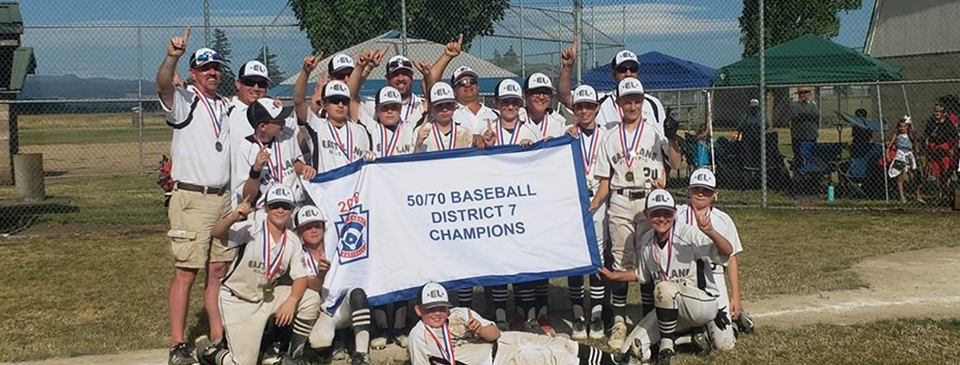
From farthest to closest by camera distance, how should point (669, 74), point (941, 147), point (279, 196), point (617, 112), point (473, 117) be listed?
point (669, 74) < point (941, 147) < point (617, 112) < point (473, 117) < point (279, 196)

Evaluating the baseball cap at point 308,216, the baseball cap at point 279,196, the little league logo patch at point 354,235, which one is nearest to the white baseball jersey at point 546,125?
the little league logo patch at point 354,235

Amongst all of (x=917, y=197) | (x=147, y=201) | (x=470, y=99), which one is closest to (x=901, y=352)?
(x=470, y=99)

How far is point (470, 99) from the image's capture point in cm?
691

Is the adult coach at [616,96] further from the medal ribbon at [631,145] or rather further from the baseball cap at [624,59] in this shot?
the medal ribbon at [631,145]

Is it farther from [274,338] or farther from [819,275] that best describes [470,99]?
[819,275]

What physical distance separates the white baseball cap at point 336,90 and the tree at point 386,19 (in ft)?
26.3

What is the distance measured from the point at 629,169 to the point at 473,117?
1.27m

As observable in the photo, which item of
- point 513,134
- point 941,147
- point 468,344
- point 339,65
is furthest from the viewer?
point 941,147

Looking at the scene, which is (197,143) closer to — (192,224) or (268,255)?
(192,224)

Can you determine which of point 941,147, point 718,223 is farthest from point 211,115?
point 941,147

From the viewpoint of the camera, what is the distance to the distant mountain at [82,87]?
16891mm

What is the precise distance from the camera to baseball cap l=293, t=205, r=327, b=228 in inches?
233

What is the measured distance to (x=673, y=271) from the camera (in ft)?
20.4

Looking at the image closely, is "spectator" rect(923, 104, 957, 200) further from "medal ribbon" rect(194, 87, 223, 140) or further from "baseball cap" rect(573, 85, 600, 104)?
"medal ribbon" rect(194, 87, 223, 140)
